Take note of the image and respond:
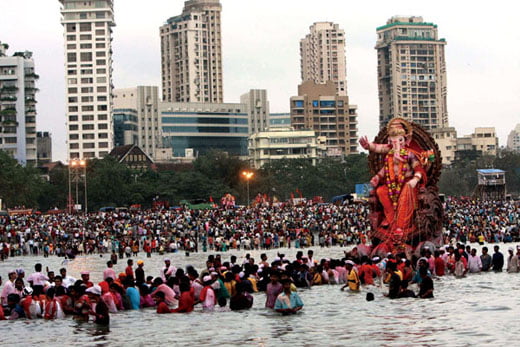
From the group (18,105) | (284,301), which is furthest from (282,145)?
(284,301)

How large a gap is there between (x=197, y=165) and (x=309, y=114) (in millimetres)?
78164

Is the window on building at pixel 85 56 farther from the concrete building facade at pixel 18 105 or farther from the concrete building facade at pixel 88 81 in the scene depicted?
the concrete building facade at pixel 18 105

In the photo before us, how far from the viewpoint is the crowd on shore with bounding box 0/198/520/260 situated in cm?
6091

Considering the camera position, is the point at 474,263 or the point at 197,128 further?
the point at 197,128

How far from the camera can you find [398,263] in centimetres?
2880

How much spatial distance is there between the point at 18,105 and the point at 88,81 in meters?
27.0

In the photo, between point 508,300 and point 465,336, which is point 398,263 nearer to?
point 508,300

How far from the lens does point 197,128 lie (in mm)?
181250

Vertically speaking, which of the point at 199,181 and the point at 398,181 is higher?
the point at 199,181

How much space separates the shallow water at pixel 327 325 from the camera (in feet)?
65.3

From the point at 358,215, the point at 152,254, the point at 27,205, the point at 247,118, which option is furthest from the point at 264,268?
the point at 247,118

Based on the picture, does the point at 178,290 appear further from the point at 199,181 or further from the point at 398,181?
the point at 199,181

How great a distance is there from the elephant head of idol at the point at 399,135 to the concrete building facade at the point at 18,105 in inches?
3926

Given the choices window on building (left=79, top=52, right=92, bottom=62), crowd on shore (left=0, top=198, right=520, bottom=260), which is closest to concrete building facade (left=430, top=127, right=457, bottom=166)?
window on building (left=79, top=52, right=92, bottom=62)
